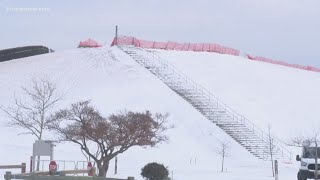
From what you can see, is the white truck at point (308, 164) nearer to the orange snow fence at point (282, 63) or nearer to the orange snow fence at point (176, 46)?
the orange snow fence at point (176, 46)

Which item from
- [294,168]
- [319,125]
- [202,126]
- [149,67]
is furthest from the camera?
[149,67]

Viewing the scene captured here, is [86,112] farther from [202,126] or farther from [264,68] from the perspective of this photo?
[264,68]

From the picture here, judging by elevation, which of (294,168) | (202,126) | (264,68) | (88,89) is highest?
(264,68)

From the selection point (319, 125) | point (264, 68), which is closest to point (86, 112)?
point (319, 125)

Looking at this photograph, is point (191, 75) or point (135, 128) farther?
point (191, 75)

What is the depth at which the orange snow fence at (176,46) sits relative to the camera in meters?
66.2

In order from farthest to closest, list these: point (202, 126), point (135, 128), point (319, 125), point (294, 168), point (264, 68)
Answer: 1. point (264, 68)
2. point (319, 125)
3. point (202, 126)
4. point (294, 168)
5. point (135, 128)

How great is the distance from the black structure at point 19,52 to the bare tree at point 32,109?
1575 cm

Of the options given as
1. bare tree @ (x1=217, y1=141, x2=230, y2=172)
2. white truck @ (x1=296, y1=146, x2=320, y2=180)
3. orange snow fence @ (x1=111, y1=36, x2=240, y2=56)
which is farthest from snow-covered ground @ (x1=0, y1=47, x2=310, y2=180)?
white truck @ (x1=296, y1=146, x2=320, y2=180)

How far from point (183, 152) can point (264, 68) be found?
27.7 m

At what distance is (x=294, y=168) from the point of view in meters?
39.9

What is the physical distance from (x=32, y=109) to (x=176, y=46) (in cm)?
2697

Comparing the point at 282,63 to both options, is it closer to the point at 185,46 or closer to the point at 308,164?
the point at 185,46

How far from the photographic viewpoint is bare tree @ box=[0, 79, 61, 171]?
4034 centimetres
